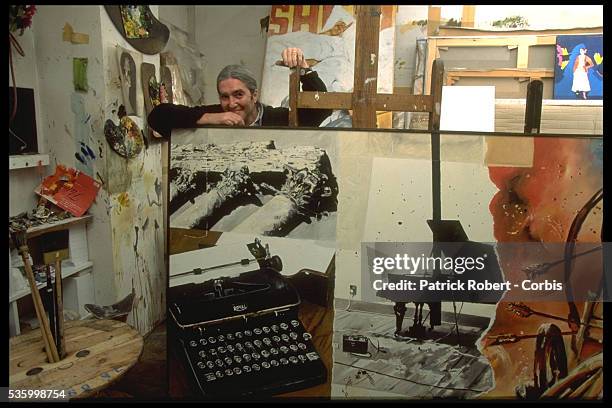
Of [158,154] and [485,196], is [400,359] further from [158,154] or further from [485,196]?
[158,154]

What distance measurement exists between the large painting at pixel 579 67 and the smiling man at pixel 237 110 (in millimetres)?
1759

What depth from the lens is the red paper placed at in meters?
1.75

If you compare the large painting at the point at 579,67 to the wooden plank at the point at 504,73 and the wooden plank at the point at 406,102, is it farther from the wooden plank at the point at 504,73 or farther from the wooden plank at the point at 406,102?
the wooden plank at the point at 406,102

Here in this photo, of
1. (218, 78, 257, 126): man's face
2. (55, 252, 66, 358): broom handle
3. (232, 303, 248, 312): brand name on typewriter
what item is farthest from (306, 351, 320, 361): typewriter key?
(218, 78, 257, 126): man's face

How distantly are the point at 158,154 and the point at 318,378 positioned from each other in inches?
55.2

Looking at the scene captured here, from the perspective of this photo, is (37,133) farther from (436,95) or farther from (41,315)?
(436,95)

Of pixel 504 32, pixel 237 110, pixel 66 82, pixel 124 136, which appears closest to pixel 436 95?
pixel 237 110

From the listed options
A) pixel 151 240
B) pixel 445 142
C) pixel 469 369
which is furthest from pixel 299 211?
pixel 151 240

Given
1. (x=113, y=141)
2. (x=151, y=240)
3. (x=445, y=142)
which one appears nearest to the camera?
(x=445, y=142)

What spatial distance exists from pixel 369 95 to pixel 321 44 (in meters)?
1.42

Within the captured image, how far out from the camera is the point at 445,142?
1.39 metres

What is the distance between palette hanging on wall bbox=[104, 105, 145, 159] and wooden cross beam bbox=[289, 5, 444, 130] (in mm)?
821

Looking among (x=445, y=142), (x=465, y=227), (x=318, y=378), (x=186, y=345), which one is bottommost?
(x=318, y=378)

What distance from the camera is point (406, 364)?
148 centimetres
